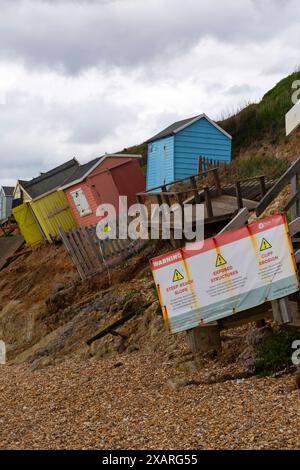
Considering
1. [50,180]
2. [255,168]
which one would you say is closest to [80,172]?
[50,180]

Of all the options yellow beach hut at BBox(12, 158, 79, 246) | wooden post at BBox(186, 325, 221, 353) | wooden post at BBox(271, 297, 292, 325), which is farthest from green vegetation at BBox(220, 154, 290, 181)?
wooden post at BBox(271, 297, 292, 325)

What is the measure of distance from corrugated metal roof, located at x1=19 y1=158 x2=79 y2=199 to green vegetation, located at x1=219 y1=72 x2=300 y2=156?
283 inches

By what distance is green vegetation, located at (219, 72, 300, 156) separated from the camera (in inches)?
1256

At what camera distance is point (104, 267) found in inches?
736

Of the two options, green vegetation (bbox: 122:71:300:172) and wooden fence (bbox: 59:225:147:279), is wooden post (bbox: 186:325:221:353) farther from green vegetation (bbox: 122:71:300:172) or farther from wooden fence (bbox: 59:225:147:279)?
green vegetation (bbox: 122:71:300:172)

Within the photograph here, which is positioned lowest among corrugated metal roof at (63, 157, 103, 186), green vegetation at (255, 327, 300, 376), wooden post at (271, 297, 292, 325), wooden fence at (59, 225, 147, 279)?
green vegetation at (255, 327, 300, 376)

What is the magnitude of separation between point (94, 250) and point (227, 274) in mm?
9380

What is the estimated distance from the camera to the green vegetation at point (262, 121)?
31.9 meters

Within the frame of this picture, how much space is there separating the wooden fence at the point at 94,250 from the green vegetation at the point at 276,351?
781cm

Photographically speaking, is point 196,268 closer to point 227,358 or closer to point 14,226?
point 227,358

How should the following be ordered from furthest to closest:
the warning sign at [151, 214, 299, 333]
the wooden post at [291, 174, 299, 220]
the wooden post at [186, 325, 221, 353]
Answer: the wooden post at [186, 325, 221, 353] < the wooden post at [291, 174, 299, 220] < the warning sign at [151, 214, 299, 333]

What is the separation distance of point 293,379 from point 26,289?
13756mm
